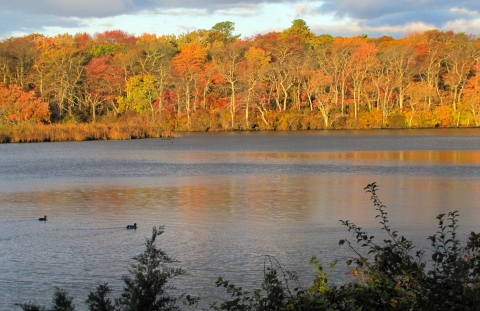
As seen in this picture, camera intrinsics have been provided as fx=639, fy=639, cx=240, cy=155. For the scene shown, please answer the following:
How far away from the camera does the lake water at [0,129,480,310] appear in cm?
799

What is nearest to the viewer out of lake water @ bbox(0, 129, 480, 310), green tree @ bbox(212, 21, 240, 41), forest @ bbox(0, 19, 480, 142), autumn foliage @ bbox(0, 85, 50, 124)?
lake water @ bbox(0, 129, 480, 310)

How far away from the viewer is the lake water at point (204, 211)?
26.2ft

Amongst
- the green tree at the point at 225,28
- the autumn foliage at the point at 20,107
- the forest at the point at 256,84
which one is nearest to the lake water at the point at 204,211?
the autumn foliage at the point at 20,107

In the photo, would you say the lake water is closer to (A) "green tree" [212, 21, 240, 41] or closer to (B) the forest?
(B) the forest

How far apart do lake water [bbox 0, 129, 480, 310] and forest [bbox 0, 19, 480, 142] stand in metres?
29.7

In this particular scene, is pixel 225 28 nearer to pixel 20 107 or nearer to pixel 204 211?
pixel 20 107

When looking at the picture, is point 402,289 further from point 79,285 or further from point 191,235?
point 191,235

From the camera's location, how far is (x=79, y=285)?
7.36 m

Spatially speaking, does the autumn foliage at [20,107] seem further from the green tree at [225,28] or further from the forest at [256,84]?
the green tree at [225,28]

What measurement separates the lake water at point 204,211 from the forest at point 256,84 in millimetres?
29716

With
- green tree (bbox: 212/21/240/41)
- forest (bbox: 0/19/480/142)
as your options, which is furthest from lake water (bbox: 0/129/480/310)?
green tree (bbox: 212/21/240/41)

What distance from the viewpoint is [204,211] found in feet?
41.4

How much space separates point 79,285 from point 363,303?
3817 mm

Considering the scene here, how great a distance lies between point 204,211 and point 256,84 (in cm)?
4312
